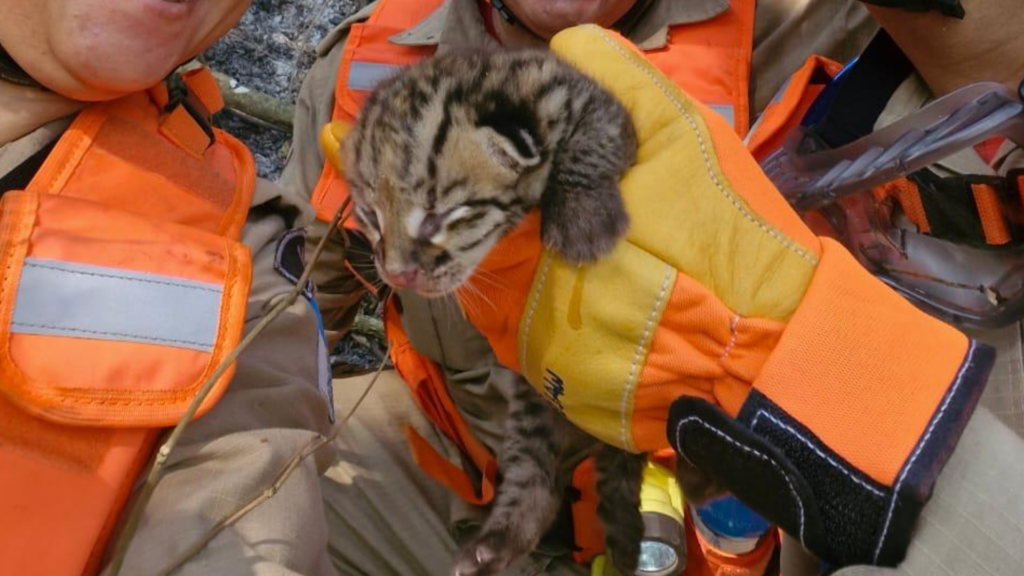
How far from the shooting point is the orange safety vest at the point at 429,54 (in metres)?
2.63

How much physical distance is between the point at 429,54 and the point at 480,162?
1136mm

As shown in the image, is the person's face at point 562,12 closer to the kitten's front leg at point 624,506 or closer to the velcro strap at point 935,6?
the velcro strap at point 935,6

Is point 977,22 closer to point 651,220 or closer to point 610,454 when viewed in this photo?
point 651,220

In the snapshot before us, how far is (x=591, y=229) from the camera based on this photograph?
174cm

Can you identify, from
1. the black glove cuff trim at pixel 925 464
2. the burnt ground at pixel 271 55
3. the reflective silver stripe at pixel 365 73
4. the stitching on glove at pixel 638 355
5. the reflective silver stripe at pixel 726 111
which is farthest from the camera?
the burnt ground at pixel 271 55

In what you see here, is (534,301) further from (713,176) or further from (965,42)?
(965,42)

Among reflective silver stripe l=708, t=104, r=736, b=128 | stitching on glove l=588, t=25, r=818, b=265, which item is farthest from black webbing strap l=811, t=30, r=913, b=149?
stitching on glove l=588, t=25, r=818, b=265

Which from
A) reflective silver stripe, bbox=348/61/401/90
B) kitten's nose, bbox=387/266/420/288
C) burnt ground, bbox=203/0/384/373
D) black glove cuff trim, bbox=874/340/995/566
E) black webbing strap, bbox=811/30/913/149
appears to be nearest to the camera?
black glove cuff trim, bbox=874/340/995/566

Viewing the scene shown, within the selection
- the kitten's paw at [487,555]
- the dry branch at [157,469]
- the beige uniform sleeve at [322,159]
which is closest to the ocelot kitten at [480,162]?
the dry branch at [157,469]

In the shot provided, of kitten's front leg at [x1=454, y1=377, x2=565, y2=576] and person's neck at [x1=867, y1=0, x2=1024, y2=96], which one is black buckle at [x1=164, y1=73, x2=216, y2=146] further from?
person's neck at [x1=867, y1=0, x2=1024, y2=96]

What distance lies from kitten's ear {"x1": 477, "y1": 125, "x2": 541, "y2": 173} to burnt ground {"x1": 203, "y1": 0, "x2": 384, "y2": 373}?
2608 mm

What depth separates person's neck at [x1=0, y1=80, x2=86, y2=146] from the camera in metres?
1.80

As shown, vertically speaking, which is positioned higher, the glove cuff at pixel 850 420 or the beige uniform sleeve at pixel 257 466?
the glove cuff at pixel 850 420

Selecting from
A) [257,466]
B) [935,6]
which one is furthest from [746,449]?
[935,6]
